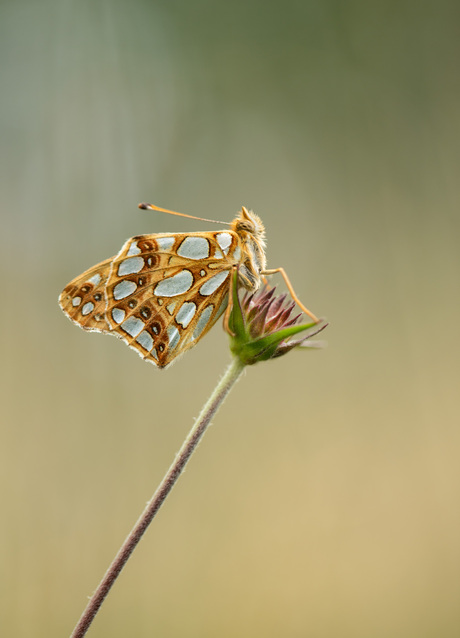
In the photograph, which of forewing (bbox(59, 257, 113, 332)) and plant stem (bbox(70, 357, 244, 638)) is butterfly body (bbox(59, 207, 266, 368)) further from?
plant stem (bbox(70, 357, 244, 638))

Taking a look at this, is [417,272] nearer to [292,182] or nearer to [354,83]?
[292,182]

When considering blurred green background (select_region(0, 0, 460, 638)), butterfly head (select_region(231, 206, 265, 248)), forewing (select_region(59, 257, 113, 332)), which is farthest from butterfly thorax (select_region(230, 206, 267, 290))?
blurred green background (select_region(0, 0, 460, 638))

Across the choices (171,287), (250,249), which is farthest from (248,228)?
(171,287)

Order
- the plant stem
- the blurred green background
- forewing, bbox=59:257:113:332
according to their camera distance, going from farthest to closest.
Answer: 1. the blurred green background
2. forewing, bbox=59:257:113:332
3. the plant stem

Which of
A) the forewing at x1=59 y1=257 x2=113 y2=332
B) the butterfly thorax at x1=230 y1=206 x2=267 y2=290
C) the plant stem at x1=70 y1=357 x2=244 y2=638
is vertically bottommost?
the plant stem at x1=70 y1=357 x2=244 y2=638

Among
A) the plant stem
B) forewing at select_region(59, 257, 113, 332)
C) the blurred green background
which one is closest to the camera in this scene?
the plant stem

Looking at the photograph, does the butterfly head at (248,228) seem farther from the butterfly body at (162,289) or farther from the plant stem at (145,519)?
the plant stem at (145,519)

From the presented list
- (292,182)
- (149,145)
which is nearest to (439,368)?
(292,182)
